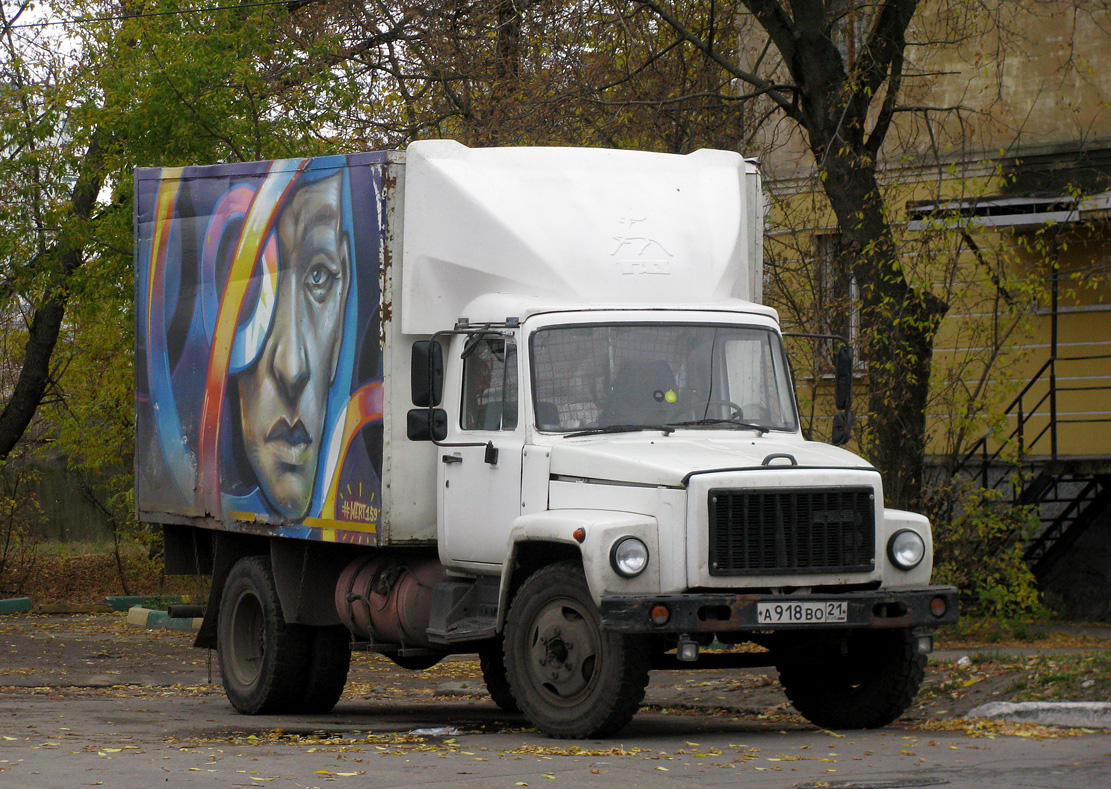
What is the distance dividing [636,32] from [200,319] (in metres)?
6.37

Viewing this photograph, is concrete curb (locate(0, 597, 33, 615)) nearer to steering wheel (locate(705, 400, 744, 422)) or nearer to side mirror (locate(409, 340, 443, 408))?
side mirror (locate(409, 340, 443, 408))

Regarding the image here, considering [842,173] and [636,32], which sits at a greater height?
[636,32]

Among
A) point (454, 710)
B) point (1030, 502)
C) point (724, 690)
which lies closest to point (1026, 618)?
point (1030, 502)

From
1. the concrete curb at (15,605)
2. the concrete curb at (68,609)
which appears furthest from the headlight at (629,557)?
the concrete curb at (15,605)

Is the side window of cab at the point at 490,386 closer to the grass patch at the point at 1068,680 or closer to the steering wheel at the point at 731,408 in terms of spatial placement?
the steering wheel at the point at 731,408

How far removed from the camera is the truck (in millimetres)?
8508

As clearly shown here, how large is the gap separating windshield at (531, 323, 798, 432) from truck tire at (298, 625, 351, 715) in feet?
10.5

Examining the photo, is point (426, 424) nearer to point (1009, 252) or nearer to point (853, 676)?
point (853, 676)

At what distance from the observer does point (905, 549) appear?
29.6 ft

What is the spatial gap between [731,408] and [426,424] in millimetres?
1808

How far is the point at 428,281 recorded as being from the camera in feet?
32.2

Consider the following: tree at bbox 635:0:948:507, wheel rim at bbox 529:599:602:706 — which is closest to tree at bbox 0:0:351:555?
tree at bbox 635:0:948:507

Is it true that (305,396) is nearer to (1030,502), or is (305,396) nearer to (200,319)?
(200,319)

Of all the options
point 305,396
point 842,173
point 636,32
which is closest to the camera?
point 305,396
